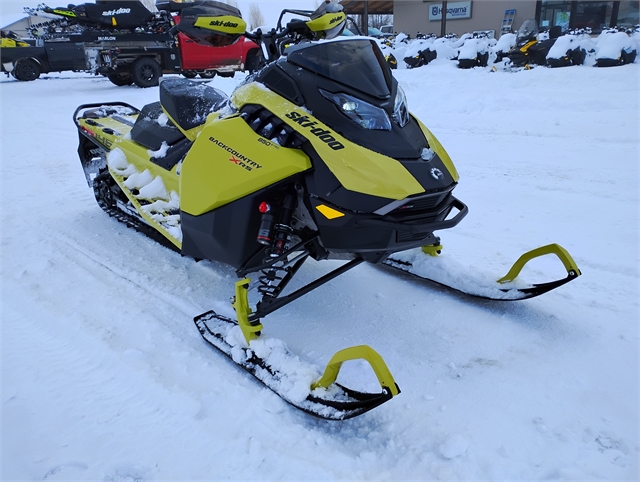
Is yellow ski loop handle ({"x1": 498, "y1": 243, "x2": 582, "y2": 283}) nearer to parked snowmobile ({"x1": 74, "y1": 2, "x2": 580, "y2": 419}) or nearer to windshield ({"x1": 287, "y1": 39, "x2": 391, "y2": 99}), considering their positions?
parked snowmobile ({"x1": 74, "y1": 2, "x2": 580, "y2": 419})

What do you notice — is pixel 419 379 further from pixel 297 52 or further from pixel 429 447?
pixel 297 52

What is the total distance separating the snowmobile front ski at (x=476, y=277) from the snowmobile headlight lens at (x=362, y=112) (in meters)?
1.18

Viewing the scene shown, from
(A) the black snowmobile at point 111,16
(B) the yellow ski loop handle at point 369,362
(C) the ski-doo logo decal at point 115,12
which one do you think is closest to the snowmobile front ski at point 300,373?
(B) the yellow ski loop handle at point 369,362

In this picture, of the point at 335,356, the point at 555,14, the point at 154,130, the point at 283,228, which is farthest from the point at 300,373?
the point at 555,14

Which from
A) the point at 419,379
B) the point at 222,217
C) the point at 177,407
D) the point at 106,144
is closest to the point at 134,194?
the point at 106,144

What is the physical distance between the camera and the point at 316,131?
2.14m

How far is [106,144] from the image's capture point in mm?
4098

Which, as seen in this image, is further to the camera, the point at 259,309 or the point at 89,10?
the point at 89,10

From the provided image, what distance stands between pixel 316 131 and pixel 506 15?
25652mm

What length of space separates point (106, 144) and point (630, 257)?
13.3 feet

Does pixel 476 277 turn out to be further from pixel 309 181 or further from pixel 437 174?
pixel 309 181

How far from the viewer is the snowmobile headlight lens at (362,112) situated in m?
2.17

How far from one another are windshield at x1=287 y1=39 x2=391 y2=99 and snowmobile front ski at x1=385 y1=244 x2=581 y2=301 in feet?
4.12

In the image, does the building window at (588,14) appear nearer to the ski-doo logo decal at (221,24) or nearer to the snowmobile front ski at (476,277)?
the snowmobile front ski at (476,277)
